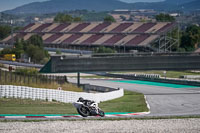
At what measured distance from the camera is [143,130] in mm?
17859

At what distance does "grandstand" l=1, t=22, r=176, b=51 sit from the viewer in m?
101

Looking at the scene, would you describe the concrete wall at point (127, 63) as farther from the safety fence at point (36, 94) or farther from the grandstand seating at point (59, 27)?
the grandstand seating at point (59, 27)

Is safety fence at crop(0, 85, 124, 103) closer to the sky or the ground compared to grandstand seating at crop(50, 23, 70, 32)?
closer to the ground

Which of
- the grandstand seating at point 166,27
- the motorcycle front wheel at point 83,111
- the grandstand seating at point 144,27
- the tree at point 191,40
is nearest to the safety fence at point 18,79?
the motorcycle front wheel at point 83,111

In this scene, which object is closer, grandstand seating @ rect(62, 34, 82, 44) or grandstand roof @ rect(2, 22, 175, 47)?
grandstand roof @ rect(2, 22, 175, 47)

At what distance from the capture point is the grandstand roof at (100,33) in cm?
10450

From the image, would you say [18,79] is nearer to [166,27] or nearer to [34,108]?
[34,108]

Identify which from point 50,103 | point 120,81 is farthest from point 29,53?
point 50,103

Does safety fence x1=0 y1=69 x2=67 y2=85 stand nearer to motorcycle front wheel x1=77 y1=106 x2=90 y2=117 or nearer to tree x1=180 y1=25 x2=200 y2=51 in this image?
motorcycle front wheel x1=77 y1=106 x2=90 y2=117

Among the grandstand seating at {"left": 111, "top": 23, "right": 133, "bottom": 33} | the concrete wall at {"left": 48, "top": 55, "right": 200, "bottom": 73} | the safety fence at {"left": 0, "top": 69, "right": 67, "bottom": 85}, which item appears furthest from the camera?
the grandstand seating at {"left": 111, "top": 23, "right": 133, "bottom": 33}

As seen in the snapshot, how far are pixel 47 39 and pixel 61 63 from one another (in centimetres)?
7790

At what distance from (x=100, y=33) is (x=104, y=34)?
1683mm

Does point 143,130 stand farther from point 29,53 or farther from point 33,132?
point 29,53

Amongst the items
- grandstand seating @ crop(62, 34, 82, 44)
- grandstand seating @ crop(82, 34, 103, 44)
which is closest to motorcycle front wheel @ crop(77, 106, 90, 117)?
grandstand seating @ crop(82, 34, 103, 44)
